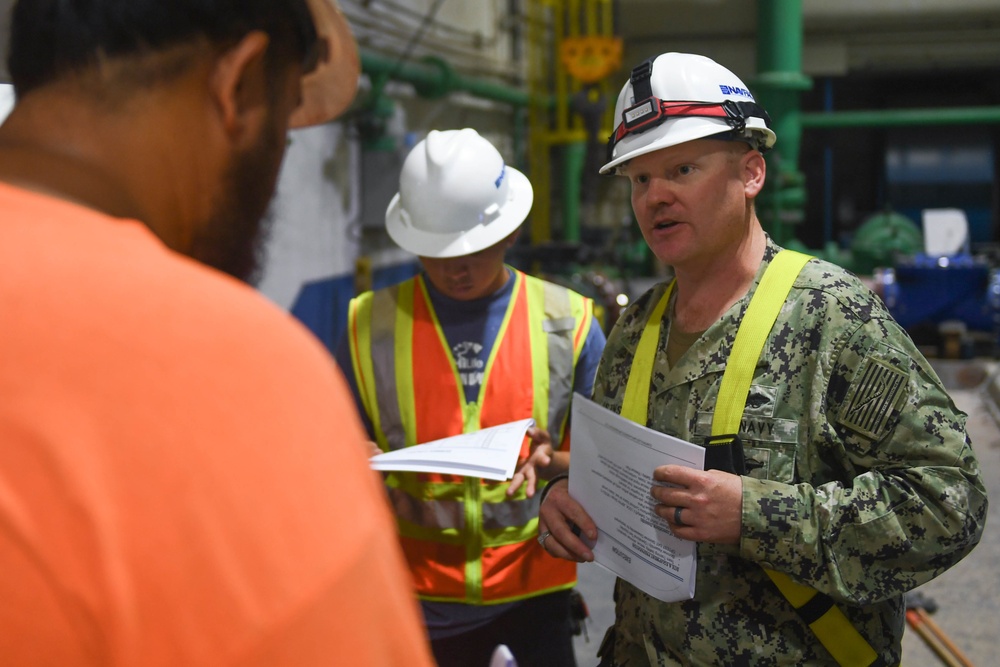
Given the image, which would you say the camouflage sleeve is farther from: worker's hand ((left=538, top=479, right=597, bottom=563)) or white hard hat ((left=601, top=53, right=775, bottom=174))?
white hard hat ((left=601, top=53, right=775, bottom=174))

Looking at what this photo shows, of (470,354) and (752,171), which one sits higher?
(752,171)

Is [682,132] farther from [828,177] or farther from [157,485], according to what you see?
[828,177]

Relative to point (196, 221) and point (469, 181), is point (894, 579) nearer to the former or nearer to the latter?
point (196, 221)

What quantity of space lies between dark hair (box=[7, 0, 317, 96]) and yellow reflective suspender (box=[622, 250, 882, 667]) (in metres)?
1.02

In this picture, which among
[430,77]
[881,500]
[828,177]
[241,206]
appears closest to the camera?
[241,206]

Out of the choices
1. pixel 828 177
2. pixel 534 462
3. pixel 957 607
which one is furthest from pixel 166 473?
pixel 828 177

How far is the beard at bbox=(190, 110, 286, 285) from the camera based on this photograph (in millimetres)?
756

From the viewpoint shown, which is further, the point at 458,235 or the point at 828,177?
→ the point at 828,177

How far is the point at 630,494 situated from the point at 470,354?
77 cm

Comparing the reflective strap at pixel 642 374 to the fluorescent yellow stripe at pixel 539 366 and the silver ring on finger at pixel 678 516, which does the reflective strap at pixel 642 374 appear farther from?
the fluorescent yellow stripe at pixel 539 366

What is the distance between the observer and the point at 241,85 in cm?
74

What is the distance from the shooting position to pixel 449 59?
8.57 metres

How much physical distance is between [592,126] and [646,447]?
349 inches

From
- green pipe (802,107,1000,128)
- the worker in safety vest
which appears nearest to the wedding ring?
the worker in safety vest
